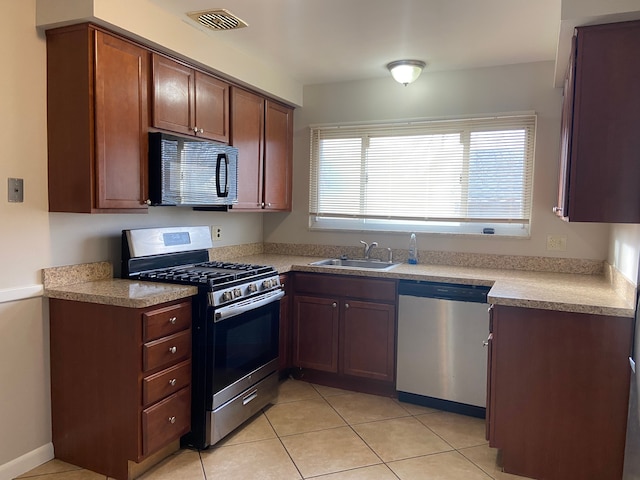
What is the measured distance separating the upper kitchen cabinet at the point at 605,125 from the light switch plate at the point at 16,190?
254cm

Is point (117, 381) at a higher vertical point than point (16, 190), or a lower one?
lower

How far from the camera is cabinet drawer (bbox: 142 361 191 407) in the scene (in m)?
2.18

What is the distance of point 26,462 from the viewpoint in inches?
88.7

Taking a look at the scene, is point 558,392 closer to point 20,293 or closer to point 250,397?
point 250,397

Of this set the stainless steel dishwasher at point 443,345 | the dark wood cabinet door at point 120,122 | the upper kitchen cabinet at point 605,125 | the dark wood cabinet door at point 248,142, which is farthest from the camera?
the dark wood cabinet door at point 248,142

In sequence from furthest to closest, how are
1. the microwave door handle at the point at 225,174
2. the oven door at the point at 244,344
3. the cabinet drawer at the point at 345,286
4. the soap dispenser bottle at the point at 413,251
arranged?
the soap dispenser bottle at the point at 413,251 < the cabinet drawer at the point at 345,286 < the microwave door handle at the point at 225,174 < the oven door at the point at 244,344

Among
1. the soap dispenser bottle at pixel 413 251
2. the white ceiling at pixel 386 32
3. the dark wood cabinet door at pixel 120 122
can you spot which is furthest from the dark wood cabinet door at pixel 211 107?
the soap dispenser bottle at pixel 413 251

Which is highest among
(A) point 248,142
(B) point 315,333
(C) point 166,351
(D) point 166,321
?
(A) point 248,142

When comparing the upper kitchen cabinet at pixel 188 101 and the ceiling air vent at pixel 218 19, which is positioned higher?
the ceiling air vent at pixel 218 19

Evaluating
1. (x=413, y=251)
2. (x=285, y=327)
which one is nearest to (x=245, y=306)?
(x=285, y=327)

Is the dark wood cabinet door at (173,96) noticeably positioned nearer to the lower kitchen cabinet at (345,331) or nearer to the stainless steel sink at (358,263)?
the lower kitchen cabinet at (345,331)

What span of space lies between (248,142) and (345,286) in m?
1.27

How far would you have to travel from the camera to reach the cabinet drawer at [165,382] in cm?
218

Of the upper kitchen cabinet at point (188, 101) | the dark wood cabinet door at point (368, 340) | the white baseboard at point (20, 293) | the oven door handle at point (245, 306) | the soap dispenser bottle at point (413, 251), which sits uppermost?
the upper kitchen cabinet at point (188, 101)
